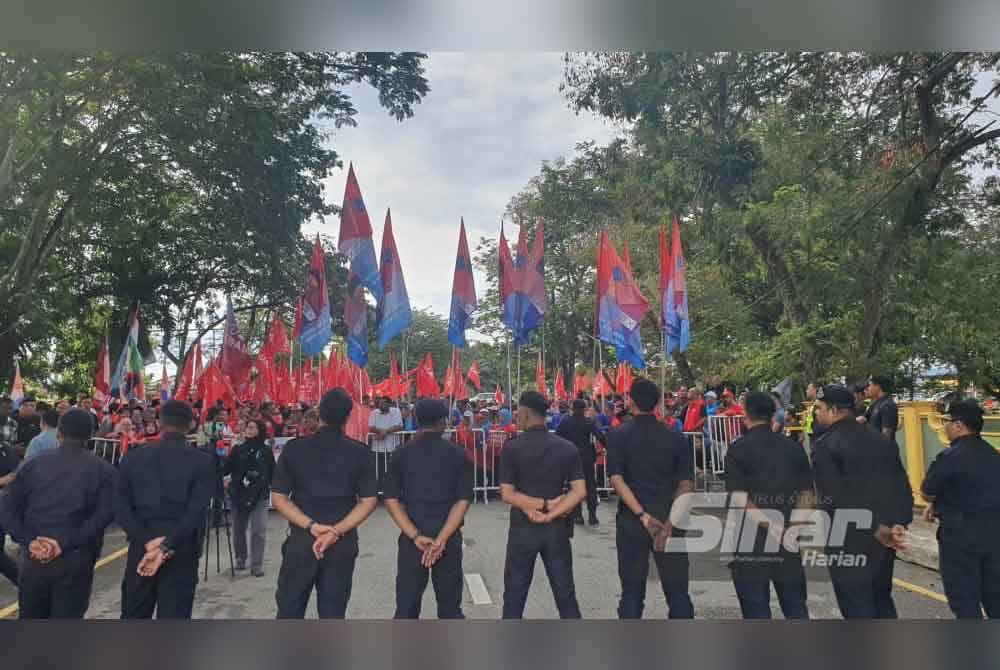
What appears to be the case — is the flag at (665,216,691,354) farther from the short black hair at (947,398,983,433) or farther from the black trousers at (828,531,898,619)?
the short black hair at (947,398,983,433)

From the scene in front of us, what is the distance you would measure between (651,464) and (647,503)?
0.26 meters

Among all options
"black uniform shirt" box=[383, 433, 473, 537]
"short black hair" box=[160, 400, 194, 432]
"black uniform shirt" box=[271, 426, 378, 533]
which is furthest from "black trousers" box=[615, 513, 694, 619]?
"short black hair" box=[160, 400, 194, 432]

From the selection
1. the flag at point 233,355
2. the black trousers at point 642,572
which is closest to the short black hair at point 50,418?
the black trousers at point 642,572

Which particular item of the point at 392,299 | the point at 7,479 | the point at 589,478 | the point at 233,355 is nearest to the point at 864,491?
the point at 589,478

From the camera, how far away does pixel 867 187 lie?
11.7 metres

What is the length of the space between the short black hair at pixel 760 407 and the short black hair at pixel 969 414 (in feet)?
3.75

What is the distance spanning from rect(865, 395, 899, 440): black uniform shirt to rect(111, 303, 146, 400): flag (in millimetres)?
14570

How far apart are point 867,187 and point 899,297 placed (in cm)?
403

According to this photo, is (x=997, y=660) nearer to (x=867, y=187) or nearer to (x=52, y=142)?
(x=867, y=187)

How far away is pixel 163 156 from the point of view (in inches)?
663

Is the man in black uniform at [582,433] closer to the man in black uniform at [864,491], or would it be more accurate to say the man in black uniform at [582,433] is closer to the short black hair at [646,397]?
the short black hair at [646,397]

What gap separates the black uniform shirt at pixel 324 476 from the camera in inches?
172

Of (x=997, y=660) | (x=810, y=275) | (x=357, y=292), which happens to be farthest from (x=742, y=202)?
(x=997, y=660)

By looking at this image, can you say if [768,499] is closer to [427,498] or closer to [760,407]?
[760,407]
